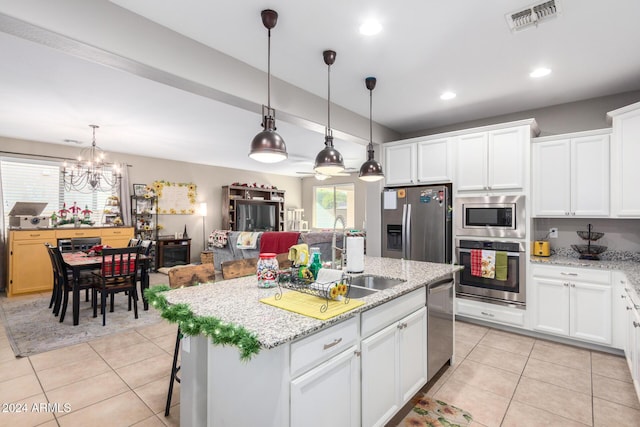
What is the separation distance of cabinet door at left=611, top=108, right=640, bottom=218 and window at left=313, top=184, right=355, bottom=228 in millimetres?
6927

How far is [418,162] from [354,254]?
227cm

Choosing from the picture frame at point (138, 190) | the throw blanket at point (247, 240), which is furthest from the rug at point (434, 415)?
the picture frame at point (138, 190)

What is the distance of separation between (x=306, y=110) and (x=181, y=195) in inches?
216

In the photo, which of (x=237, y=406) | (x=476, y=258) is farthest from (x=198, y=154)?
(x=237, y=406)

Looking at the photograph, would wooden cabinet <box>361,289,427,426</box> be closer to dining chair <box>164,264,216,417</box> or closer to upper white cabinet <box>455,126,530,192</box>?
dining chair <box>164,264,216,417</box>

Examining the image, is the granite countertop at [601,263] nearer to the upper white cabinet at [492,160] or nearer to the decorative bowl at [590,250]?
the decorative bowl at [590,250]

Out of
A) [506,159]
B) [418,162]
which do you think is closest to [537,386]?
[506,159]

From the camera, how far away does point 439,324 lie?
2473mm

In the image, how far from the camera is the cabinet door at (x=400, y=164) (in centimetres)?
420

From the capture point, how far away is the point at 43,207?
5.38 metres

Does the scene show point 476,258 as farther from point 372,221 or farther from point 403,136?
point 403,136

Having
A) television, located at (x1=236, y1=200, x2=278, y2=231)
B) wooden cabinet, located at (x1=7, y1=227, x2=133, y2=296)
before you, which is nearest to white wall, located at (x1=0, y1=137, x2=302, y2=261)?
television, located at (x1=236, y1=200, x2=278, y2=231)

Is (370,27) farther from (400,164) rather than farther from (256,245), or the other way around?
(256,245)

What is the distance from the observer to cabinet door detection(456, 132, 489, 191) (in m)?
3.65
